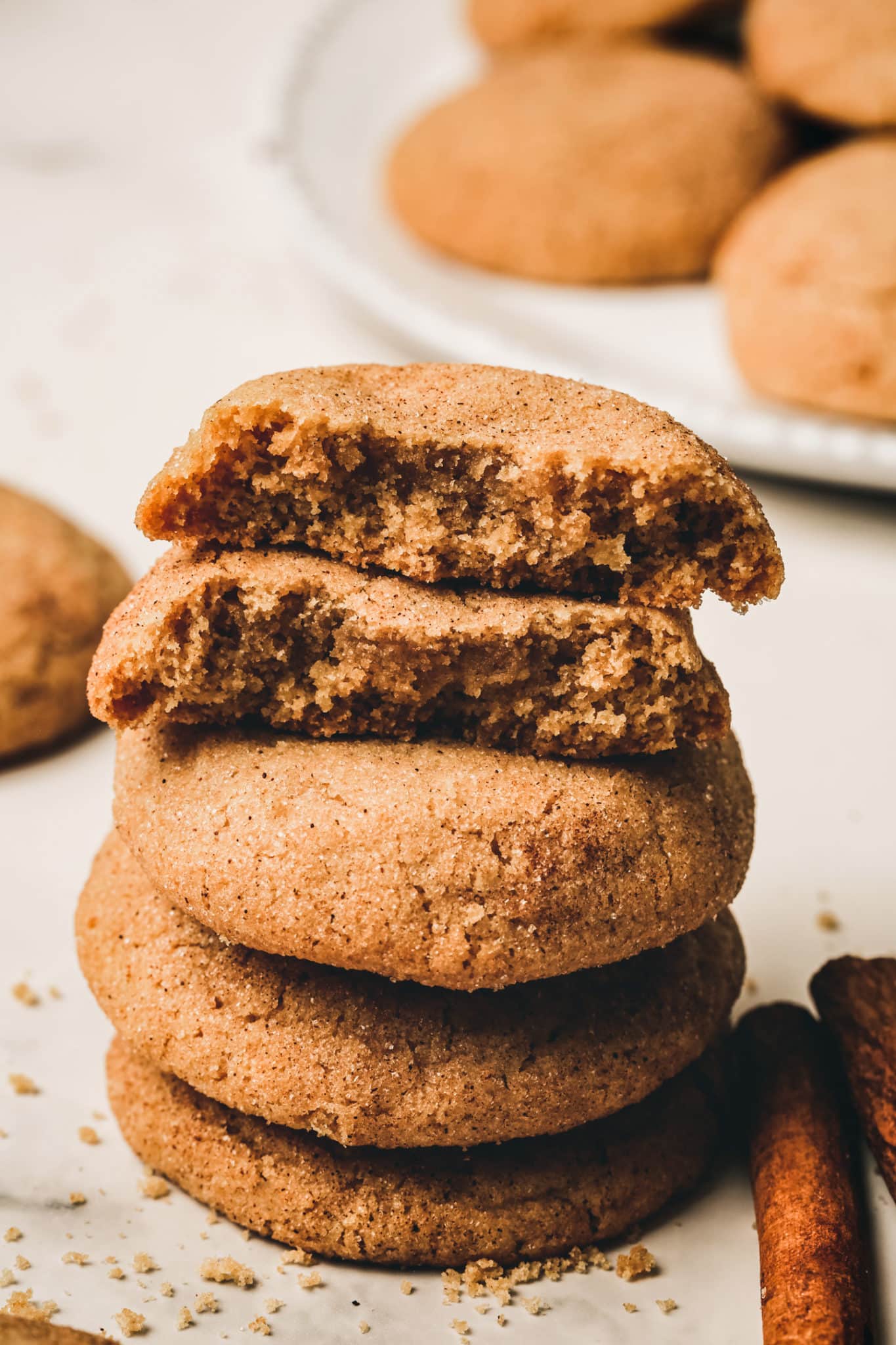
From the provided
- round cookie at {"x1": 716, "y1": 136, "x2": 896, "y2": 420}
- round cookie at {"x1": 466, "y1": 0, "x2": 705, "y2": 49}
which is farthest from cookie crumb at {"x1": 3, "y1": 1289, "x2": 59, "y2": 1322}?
round cookie at {"x1": 466, "y1": 0, "x2": 705, "y2": 49}

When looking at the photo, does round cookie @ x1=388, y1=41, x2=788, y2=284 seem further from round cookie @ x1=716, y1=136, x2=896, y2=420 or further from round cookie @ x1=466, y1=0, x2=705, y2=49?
round cookie @ x1=716, y1=136, x2=896, y2=420

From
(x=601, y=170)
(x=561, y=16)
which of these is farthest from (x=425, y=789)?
(x=561, y=16)

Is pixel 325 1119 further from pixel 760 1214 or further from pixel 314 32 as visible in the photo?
pixel 314 32

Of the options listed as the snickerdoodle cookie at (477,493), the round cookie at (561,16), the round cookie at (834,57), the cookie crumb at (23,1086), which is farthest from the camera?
the round cookie at (561,16)

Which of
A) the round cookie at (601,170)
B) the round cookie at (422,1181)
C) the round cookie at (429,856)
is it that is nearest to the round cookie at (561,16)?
the round cookie at (601,170)

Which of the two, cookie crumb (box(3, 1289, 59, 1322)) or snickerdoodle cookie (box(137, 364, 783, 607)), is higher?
snickerdoodle cookie (box(137, 364, 783, 607))

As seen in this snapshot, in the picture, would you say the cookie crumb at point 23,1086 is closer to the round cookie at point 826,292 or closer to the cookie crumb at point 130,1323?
the cookie crumb at point 130,1323

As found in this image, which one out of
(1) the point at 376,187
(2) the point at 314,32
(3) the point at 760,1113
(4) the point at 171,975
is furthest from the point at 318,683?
(2) the point at 314,32
